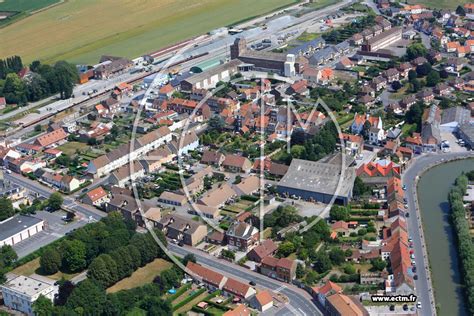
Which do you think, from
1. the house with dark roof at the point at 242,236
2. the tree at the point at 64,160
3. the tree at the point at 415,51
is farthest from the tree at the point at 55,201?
the tree at the point at 415,51

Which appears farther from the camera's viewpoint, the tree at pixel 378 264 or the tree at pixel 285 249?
the tree at pixel 285 249

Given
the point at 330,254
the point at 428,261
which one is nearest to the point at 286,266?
the point at 330,254

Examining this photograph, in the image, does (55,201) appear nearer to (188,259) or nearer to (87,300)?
(188,259)

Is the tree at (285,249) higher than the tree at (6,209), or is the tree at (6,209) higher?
the tree at (6,209)

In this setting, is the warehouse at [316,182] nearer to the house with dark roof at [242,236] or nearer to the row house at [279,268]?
the house with dark roof at [242,236]

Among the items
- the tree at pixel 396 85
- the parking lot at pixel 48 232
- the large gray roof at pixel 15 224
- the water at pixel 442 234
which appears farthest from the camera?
the tree at pixel 396 85
